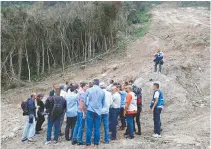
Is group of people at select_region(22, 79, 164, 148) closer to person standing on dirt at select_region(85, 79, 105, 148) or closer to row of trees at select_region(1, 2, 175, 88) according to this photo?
person standing on dirt at select_region(85, 79, 105, 148)

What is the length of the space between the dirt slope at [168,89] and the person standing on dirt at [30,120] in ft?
0.90

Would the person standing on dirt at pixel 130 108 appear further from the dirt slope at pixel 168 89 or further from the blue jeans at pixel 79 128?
the blue jeans at pixel 79 128

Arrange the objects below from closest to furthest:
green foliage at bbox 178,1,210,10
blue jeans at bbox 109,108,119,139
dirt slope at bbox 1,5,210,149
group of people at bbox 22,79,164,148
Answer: group of people at bbox 22,79,164,148 < blue jeans at bbox 109,108,119,139 < dirt slope at bbox 1,5,210,149 < green foliage at bbox 178,1,210,10

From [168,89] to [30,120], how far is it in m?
6.68

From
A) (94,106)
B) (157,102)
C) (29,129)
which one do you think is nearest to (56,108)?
(94,106)

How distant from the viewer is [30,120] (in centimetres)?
1041

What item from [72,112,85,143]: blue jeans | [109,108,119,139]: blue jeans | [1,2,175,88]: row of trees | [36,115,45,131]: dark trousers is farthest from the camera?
[1,2,175,88]: row of trees

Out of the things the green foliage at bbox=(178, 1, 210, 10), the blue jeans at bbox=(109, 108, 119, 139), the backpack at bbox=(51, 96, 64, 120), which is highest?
the green foliage at bbox=(178, 1, 210, 10)

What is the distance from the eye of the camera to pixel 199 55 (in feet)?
64.6

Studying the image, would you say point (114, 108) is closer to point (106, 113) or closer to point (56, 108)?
point (106, 113)

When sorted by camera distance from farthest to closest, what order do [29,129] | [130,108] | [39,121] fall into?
1. [39,121]
2. [29,129]
3. [130,108]

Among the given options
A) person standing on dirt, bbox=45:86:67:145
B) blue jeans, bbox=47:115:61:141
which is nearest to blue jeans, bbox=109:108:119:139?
person standing on dirt, bbox=45:86:67:145

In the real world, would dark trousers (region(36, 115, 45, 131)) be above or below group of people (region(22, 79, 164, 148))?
below

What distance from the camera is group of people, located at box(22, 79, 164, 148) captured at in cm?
905
